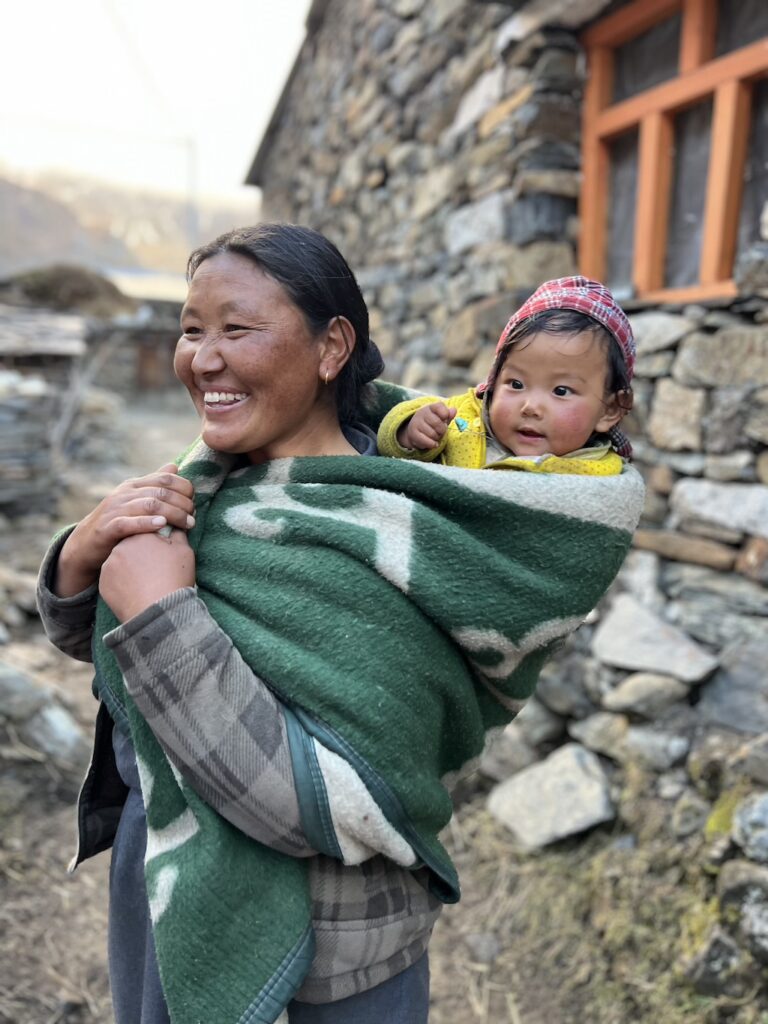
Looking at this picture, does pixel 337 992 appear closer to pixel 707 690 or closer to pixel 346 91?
pixel 707 690

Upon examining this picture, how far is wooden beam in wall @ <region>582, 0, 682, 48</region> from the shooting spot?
2676 millimetres

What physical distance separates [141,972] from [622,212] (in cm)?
298

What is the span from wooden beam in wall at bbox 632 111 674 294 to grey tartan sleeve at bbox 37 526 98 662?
249cm

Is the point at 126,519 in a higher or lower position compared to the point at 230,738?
higher

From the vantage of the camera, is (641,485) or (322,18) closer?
(641,485)

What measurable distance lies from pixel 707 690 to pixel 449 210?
255 centimetres

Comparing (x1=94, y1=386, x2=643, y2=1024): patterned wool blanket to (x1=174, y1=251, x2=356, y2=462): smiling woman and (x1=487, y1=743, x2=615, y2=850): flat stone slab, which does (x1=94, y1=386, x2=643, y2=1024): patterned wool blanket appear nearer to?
(x1=174, y1=251, x2=356, y2=462): smiling woman

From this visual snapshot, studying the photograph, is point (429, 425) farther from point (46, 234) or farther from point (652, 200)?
point (46, 234)

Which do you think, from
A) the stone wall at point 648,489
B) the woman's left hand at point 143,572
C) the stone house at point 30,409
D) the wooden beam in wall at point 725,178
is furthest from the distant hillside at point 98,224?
the woman's left hand at point 143,572

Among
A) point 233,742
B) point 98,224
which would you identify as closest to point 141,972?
point 233,742

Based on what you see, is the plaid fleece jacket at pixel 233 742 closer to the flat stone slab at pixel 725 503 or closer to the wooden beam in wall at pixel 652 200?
the flat stone slab at pixel 725 503

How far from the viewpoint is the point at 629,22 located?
2.81 meters

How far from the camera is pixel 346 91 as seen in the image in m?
5.30

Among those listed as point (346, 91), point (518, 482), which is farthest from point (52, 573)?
point (346, 91)
